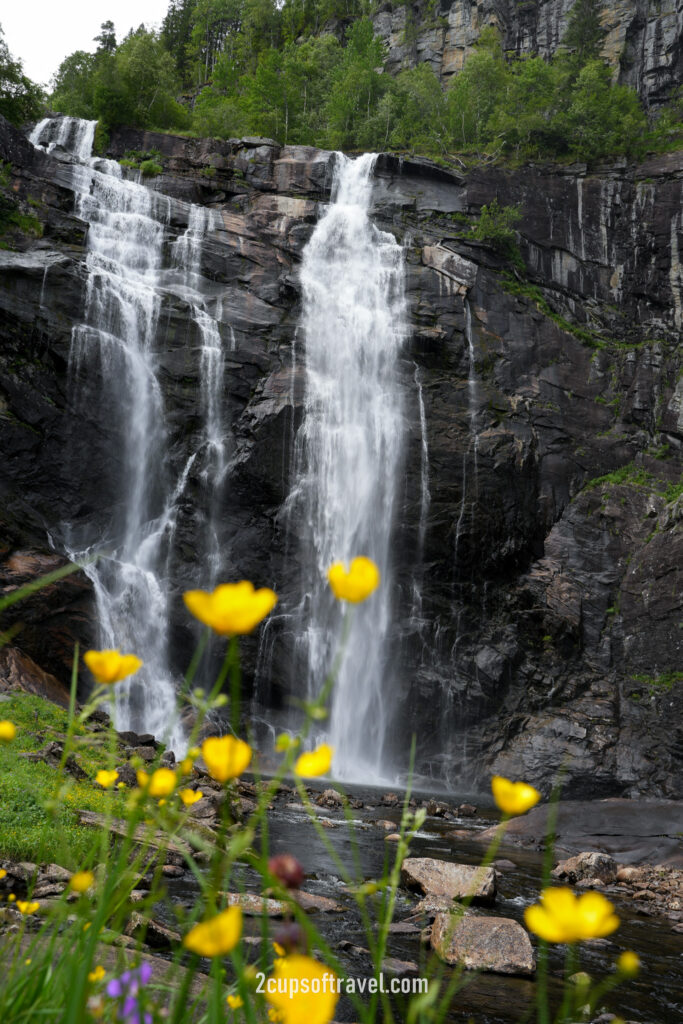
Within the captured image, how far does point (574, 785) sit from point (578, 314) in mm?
17963

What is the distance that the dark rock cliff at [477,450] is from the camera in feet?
65.4

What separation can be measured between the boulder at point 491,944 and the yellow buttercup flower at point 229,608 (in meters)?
5.71

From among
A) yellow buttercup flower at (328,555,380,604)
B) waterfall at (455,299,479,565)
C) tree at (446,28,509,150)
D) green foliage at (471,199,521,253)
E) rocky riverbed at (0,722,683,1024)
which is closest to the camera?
yellow buttercup flower at (328,555,380,604)

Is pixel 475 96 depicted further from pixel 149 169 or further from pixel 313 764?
pixel 313 764

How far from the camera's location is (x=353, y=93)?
39.4 meters

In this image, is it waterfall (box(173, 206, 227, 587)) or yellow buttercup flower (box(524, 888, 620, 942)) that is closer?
yellow buttercup flower (box(524, 888, 620, 942))

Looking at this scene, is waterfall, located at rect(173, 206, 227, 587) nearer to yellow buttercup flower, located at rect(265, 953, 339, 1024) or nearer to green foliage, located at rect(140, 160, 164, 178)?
green foliage, located at rect(140, 160, 164, 178)

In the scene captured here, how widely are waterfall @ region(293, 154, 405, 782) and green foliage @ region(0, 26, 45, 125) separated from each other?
13.0 m

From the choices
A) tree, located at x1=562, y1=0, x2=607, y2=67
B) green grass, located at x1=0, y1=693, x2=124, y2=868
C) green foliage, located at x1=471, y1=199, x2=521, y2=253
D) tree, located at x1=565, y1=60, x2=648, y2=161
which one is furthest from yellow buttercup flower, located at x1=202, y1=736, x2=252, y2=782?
tree, located at x1=562, y1=0, x2=607, y2=67

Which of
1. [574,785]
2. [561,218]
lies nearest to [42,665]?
[574,785]

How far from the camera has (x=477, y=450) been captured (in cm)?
2339

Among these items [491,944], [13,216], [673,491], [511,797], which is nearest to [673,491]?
[673,491]

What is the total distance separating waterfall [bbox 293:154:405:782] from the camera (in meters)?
20.6

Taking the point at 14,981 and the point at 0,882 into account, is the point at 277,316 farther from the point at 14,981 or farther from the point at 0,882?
the point at 14,981
